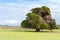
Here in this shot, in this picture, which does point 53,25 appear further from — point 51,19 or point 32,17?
point 32,17

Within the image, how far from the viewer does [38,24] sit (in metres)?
54.8

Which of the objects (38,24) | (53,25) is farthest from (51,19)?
(38,24)

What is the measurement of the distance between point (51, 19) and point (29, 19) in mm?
6372

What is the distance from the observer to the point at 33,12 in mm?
57469

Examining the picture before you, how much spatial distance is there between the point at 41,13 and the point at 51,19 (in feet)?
10.1

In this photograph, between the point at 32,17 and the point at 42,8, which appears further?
the point at 42,8

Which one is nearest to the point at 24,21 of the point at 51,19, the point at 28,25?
the point at 28,25

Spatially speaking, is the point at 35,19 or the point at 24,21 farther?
the point at 24,21

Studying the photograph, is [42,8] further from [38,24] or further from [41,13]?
[38,24]

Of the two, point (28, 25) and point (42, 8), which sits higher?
point (42, 8)

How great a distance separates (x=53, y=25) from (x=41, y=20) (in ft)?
13.1

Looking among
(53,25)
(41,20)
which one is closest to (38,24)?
(41,20)

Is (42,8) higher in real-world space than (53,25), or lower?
higher

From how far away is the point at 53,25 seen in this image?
58156 mm
